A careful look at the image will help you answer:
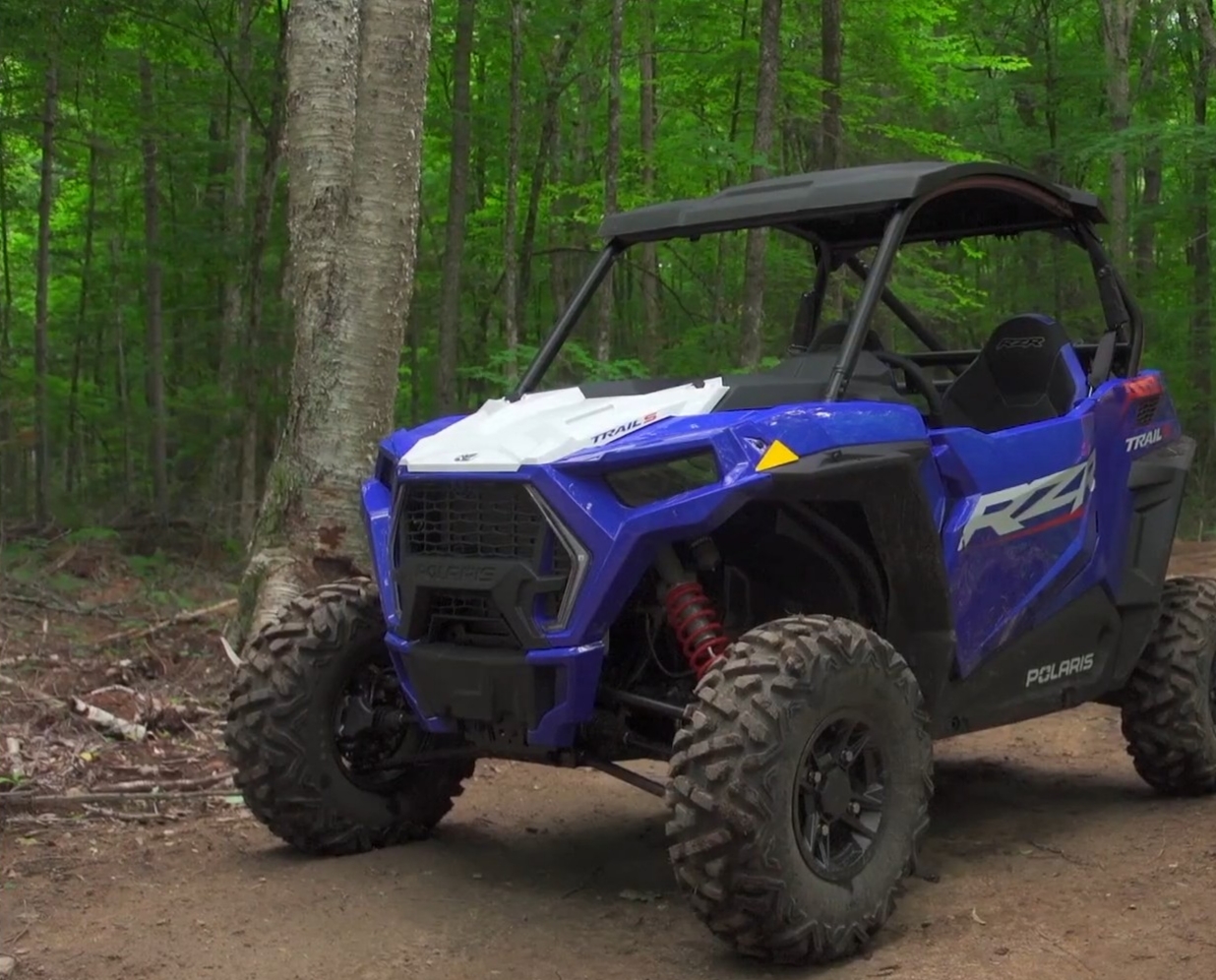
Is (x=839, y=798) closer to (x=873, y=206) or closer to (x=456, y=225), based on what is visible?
(x=873, y=206)

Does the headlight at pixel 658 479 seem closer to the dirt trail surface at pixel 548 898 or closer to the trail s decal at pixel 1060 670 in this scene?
the dirt trail surface at pixel 548 898

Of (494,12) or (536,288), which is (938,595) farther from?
(536,288)

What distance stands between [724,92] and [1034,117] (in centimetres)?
623

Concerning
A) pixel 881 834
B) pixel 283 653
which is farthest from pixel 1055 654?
pixel 283 653

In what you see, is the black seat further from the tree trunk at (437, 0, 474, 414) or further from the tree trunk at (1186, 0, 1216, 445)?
the tree trunk at (1186, 0, 1216, 445)

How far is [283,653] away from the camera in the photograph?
455cm

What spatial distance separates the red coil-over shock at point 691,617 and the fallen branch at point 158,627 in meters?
5.52

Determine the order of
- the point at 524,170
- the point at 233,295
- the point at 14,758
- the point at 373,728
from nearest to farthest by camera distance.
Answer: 1. the point at 373,728
2. the point at 14,758
3. the point at 233,295
4. the point at 524,170

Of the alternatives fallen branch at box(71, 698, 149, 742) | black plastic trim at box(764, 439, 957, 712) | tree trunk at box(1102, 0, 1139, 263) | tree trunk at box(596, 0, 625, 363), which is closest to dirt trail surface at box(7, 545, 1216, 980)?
black plastic trim at box(764, 439, 957, 712)

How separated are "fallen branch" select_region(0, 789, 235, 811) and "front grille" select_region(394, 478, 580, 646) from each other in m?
1.96

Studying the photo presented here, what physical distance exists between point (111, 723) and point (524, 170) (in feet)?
62.6

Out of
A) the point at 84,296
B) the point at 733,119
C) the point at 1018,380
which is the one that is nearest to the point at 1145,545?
the point at 1018,380

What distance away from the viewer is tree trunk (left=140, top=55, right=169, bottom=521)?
Result: 17.5 metres

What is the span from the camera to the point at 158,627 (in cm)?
863
